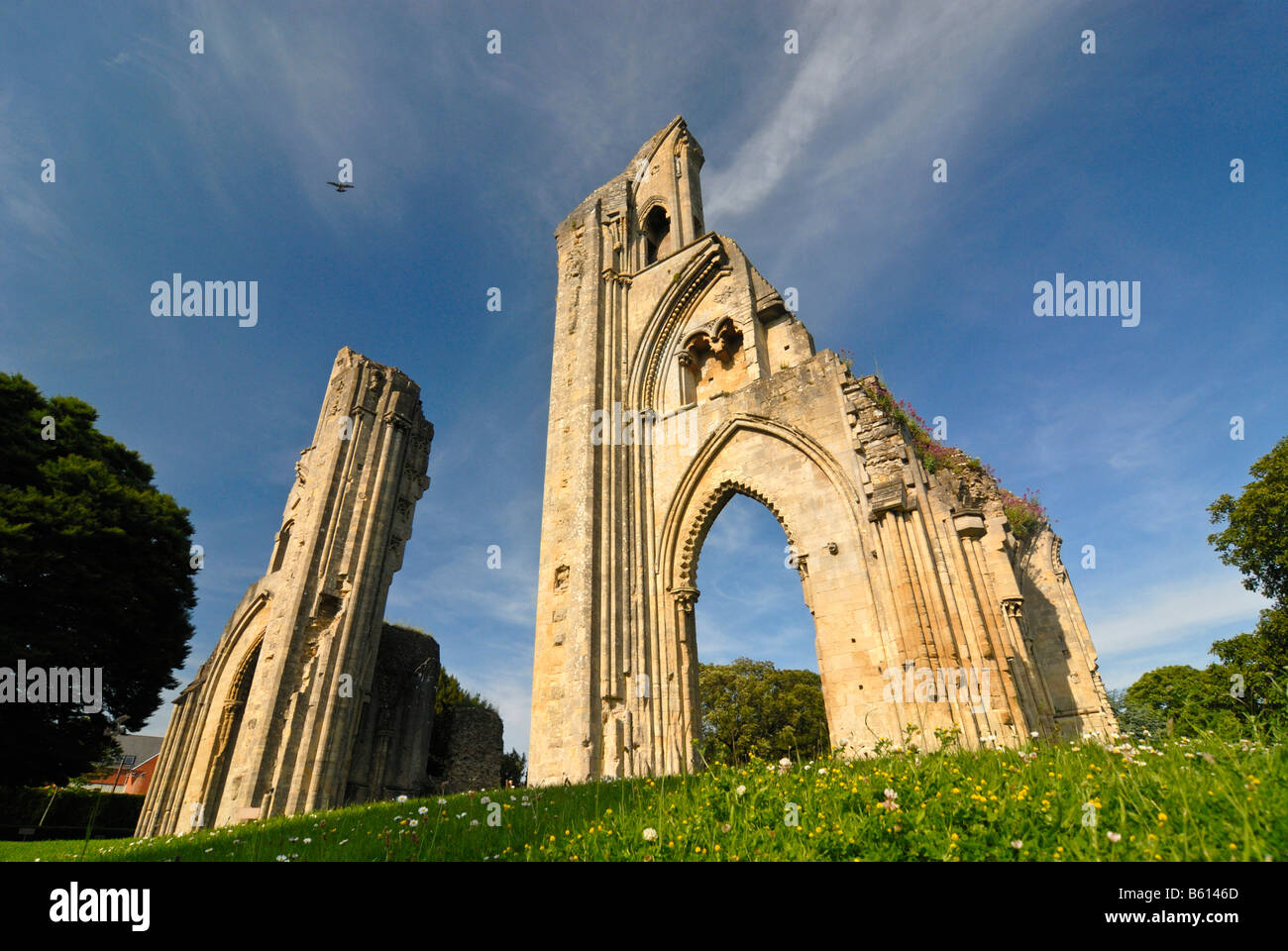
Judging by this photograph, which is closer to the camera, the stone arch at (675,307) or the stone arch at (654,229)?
the stone arch at (675,307)

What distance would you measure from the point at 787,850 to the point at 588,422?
37.7 feet

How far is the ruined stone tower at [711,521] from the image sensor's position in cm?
945

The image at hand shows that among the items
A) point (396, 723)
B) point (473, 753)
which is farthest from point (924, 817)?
point (473, 753)

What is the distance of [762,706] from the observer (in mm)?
31078

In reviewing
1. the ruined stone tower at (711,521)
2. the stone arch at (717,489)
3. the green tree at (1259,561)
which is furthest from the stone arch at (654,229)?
the green tree at (1259,561)

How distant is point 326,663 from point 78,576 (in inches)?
339

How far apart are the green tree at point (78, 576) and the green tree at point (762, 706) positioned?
73.7ft

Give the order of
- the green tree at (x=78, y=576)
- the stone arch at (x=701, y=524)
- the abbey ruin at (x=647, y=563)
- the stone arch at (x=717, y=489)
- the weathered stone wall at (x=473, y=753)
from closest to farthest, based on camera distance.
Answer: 1. the abbey ruin at (x=647, y=563)
2. the stone arch at (x=717, y=489)
3. the stone arch at (x=701, y=524)
4. the green tree at (x=78, y=576)
5. the weathered stone wall at (x=473, y=753)

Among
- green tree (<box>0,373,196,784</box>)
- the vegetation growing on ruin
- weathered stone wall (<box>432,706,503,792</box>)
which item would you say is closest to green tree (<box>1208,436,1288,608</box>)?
the vegetation growing on ruin

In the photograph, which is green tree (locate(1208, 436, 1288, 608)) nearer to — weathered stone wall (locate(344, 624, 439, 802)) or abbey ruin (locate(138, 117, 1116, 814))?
abbey ruin (locate(138, 117, 1116, 814))

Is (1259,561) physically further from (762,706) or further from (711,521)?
(762,706)

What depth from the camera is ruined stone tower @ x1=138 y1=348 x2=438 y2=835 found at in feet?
51.8

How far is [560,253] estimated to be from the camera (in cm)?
1789

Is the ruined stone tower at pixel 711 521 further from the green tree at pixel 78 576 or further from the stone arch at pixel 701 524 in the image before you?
the green tree at pixel 78 576
